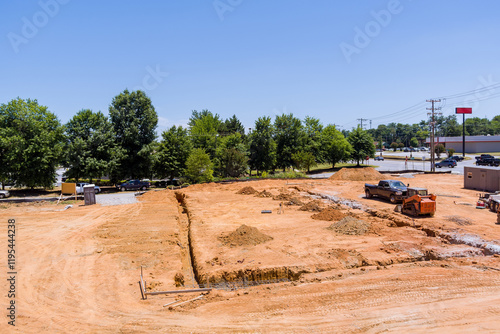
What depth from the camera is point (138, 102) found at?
45125 millimetres

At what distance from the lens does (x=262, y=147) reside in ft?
186

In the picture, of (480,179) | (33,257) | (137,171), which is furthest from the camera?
(137,171)

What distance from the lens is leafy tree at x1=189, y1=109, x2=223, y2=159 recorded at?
5705 centimetres

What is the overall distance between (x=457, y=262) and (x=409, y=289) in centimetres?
398

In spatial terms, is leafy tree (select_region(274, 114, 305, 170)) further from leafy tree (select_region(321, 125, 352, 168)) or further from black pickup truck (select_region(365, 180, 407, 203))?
black pickup truck (select_region(365, 180, 407, 203))

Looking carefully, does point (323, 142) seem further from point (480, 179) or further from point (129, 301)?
point (129, 301)

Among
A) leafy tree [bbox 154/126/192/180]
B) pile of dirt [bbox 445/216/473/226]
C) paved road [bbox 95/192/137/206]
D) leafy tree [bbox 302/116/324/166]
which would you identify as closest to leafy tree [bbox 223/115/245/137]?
leafy tree [bbox 302/116/324/166]

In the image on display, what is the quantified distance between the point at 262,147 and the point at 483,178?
107 feet

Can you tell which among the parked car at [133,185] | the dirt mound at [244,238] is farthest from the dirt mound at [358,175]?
the dirt mound at [244,238]

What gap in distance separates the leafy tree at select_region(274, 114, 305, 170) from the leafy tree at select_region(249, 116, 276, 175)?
11.3 feet

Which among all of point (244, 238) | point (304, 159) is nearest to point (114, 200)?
point (244, 238)

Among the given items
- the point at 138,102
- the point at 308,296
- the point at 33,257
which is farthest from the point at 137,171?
the point at 308,296

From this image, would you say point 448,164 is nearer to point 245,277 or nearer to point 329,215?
point 329,215

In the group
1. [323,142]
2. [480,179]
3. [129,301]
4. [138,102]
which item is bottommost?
[129,301]
